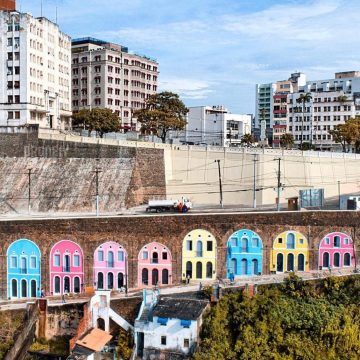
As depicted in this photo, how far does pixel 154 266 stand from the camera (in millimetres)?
45406

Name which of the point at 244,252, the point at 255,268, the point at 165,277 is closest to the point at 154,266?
the point at 165,277

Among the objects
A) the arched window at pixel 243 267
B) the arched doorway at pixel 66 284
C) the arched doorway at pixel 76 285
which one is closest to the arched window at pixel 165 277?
the arched window at pixel 243 267

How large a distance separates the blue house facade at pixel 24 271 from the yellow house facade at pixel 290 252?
1847 centimetres

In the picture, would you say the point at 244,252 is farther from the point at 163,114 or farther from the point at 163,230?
the point at 163,114

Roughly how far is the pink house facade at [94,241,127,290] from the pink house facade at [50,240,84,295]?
1.26m

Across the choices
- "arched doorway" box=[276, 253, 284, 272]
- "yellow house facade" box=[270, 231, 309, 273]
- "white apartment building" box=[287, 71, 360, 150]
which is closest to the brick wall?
"yellow house facade" box=[270, 231, 309, 273]

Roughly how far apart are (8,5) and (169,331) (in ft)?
187

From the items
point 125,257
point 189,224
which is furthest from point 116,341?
point 189,224

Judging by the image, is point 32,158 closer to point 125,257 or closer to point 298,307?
point 125,257

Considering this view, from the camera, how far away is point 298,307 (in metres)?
39.8

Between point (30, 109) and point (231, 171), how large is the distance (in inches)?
1103

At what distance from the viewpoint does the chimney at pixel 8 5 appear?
78.3 meters

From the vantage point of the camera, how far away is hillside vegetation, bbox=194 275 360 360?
122 ft

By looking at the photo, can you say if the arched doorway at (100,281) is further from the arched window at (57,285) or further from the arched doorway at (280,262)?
the arched doorway at (280,262)
